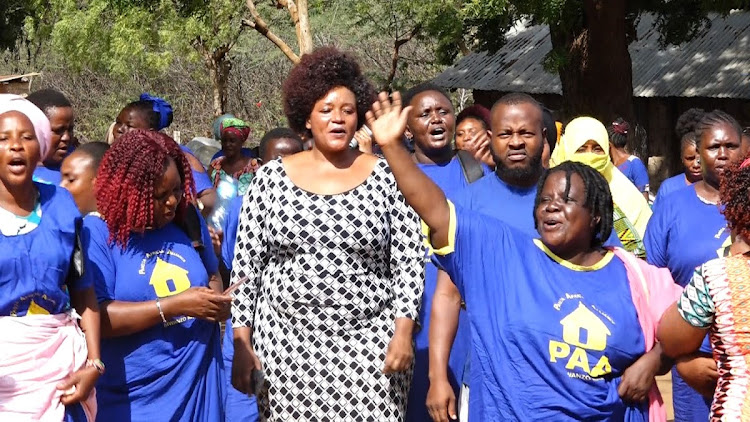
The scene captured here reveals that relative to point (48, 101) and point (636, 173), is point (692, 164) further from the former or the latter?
point (48, 101)

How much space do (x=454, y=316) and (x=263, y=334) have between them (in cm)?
85

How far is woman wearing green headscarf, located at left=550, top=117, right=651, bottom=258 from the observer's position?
20.6ft

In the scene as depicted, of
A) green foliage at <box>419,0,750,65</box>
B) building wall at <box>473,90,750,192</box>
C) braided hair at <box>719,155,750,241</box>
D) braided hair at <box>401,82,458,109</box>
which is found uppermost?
green foliage at <box>419,0,750,65</box>

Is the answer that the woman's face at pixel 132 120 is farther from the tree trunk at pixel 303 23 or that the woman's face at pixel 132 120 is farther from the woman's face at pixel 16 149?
the tree trunk at pixel 303 23

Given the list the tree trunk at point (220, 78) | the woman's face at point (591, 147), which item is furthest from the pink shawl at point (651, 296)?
the tree trunk at point (220, 78)

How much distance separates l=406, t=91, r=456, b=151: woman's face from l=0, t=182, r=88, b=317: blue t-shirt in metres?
2.51

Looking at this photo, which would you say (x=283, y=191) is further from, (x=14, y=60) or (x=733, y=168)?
(x=14, y=60)

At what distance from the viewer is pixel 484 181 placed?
538 centimetres

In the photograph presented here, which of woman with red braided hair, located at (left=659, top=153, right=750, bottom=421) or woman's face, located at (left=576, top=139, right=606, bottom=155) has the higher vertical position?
woman's face, located at (left=576, top=139, right=606, bottom=155)

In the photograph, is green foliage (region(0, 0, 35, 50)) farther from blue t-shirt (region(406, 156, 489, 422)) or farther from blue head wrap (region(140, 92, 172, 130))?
blue t-shirt (region(406, 156, 489, 422))

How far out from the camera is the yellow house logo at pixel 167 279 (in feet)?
15.6

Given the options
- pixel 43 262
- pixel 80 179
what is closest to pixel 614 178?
pixel 80 179

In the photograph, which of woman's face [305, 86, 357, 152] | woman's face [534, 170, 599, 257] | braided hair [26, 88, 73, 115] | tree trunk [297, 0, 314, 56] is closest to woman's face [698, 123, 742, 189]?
woman's face [534, 170, 599, 257]

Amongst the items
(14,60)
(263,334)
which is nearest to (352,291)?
(263,334)
